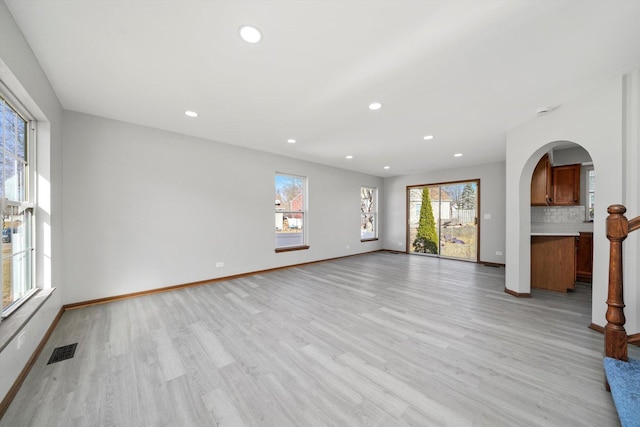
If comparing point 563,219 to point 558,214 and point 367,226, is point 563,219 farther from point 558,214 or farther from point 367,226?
point 367,226

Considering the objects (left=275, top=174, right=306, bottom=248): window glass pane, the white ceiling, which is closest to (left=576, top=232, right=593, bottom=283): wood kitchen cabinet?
the white ceiling

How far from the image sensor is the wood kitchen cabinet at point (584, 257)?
4.18m

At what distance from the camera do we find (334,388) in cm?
165

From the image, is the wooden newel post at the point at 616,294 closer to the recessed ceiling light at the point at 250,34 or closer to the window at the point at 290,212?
the recessed ceiling light at the point at 250,34

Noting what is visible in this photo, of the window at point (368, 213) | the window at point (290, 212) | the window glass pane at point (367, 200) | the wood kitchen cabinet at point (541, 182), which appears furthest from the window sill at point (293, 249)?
the wood kitchen cabinet at point (541, 182)

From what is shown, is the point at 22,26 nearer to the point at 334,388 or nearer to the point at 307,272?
the point at 334,388

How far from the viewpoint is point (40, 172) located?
2416mm

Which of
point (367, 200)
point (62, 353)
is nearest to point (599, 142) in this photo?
point (367, 200)

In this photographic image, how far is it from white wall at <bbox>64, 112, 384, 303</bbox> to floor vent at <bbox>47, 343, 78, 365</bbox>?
1234mm

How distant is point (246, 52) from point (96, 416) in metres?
2.73

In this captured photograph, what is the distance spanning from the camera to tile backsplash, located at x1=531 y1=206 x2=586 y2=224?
14.8ft

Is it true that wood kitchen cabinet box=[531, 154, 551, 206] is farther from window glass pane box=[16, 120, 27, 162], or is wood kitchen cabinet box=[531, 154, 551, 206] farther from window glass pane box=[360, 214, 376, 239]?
window glass pane box=[16, 120, 27, 162]

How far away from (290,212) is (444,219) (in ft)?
15.0

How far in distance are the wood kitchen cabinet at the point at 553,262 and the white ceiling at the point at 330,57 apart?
80.6 inches
